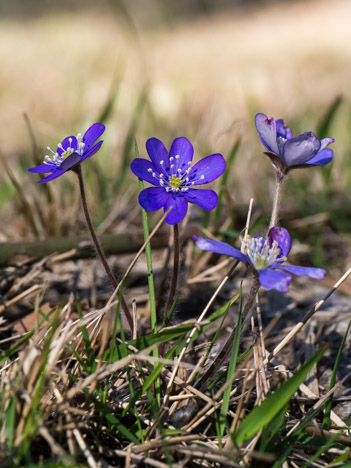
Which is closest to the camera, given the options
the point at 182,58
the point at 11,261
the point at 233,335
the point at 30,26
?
the point at 233,335

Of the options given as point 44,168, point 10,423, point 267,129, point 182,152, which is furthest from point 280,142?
point 10,423

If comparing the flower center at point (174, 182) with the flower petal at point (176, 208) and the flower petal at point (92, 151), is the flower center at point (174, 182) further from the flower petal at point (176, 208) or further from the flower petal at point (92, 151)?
the flower petal at point (92, 151)

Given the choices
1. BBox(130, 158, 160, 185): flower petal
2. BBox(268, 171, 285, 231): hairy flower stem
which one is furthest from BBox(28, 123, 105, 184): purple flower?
BBox(268, 171, 285, 231): hairy flower stem

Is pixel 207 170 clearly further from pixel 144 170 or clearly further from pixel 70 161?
pixel 70 161

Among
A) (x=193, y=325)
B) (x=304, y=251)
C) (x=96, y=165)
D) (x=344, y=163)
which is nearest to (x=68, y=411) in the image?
(x=193, y=325)

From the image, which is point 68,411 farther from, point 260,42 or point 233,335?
point 260,42

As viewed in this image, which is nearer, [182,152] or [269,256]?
[269,256]

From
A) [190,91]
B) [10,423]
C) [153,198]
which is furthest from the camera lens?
[190,91]
